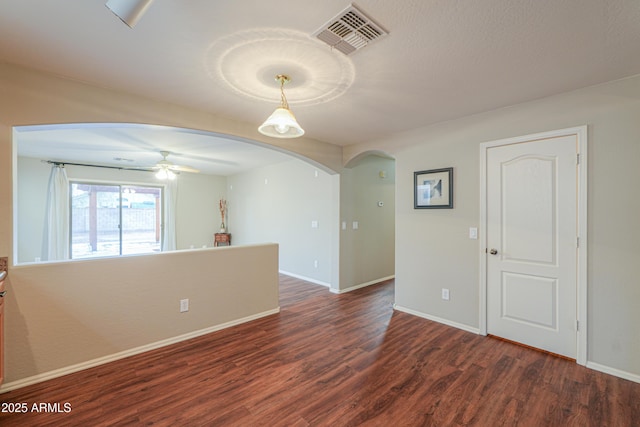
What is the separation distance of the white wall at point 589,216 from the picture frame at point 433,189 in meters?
0.08

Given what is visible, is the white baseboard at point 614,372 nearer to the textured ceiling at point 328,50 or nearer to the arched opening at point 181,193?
the textured ceiling at point 328,50

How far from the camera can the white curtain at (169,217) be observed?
23.2 feet

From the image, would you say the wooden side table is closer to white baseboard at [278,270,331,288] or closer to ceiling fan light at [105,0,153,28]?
white baseboard at [278,270,331,288]

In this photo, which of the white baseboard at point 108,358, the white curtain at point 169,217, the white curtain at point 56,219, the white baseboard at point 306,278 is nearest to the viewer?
the white baseboard at point 108,358

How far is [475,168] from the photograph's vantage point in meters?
3.11

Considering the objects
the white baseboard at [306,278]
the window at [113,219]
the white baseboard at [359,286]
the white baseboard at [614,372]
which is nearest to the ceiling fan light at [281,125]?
the white baseboard at [359,286]

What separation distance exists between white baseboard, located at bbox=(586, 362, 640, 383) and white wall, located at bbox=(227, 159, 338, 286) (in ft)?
10.5

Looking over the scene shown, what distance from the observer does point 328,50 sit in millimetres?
1884

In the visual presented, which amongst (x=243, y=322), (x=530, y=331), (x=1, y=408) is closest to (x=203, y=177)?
(x=243, y=322)

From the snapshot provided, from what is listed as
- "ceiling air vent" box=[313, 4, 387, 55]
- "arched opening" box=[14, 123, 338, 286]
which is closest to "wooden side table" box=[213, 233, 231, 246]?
"arched opening" box=[14, 123, 338, 286]

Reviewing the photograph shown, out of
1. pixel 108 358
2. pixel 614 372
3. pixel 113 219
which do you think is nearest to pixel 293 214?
pixel 108 358

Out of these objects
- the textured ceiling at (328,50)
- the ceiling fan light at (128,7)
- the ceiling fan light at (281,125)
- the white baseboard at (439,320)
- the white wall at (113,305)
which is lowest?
the white baseboard at (439,320)

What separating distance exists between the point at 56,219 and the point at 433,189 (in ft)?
23.7

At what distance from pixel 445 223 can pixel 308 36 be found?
2617 mm
